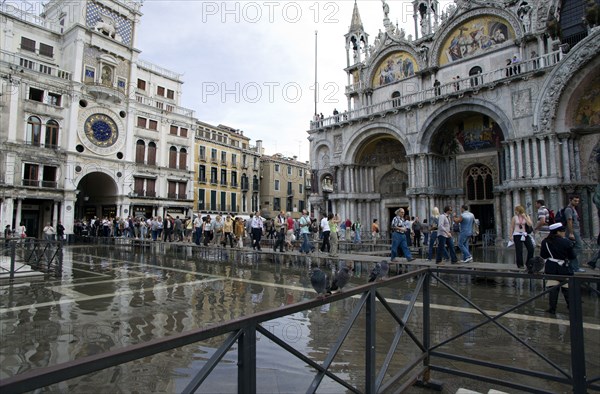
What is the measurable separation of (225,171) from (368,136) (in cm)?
2508

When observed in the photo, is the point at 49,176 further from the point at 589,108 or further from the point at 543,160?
the point at 589,108

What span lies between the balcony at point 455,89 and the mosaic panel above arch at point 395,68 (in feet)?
4.85

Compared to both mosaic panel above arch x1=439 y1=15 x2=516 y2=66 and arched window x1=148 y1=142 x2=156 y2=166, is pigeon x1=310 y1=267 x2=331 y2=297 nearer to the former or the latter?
mosaic panel above arch x1=439 y1=15 x2=516 y2=66

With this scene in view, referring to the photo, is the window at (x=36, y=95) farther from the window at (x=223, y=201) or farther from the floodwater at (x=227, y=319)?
the floodwater at (x=227, y=319)

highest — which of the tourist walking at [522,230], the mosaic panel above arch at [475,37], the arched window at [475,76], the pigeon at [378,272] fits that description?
the mosaic panel above arch at [475,37]

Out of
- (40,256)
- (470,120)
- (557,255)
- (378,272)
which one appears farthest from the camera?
(470,120)

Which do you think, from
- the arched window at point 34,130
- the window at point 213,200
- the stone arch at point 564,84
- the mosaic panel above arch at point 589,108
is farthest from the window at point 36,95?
the mosaic panel above arch at point 589,108

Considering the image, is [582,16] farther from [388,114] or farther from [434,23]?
[388,114]

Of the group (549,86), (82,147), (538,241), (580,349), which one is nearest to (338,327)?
(580,349)

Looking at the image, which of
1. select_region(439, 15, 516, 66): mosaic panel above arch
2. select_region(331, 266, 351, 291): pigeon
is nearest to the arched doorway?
select_region(439, 15, 516, 66): mosaic panel above arch

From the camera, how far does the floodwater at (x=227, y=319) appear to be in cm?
389

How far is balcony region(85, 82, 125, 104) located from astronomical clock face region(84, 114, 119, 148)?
162 centimetres

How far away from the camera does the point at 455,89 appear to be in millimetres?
20734

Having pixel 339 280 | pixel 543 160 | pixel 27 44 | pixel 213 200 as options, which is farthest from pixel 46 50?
pixel 543 160
